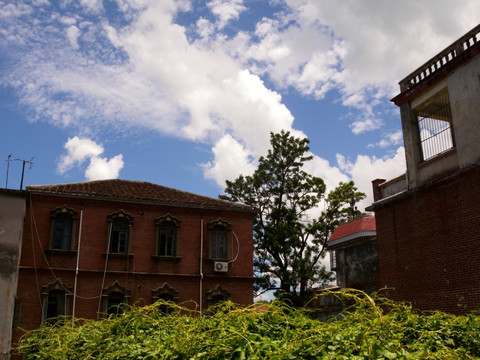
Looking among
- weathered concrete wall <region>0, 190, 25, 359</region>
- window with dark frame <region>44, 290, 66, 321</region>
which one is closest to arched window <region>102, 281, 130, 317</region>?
window with dark frame <region>44, 290, 66, 321</region>

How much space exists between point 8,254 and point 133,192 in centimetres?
838

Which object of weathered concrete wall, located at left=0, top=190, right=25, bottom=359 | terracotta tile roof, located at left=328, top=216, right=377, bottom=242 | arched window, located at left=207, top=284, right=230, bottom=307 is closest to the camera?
weathered concrete wall, located at left=0, top=190, right=25, bottom=359

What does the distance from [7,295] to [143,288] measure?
7.21 metres

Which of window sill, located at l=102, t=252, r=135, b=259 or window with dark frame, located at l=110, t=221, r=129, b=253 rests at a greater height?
window with dark frame, located at l=110, t=221, r=129, b=253

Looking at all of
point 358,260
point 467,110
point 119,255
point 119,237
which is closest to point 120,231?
point 119,237

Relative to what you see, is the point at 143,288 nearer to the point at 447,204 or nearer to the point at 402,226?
the point at 402,226

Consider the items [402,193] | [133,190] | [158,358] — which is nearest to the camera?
[158,358]

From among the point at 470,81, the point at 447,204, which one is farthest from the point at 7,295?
the point at 470,81

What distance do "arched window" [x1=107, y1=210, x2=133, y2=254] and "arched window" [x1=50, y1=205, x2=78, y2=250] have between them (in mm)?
1640

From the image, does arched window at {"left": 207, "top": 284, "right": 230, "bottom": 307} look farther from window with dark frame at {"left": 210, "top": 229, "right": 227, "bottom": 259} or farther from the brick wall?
the brick wall

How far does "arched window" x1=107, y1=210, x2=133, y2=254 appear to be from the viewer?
22297 millimetres

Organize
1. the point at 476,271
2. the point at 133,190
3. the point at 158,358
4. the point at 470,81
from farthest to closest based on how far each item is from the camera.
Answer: the point at 133,190 < the point at 470,81 < the point at 476,271 < the point at 158,358

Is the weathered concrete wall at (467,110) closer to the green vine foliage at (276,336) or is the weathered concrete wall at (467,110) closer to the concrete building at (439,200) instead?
the concrete building at (439,200)

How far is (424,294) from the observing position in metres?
13.1
